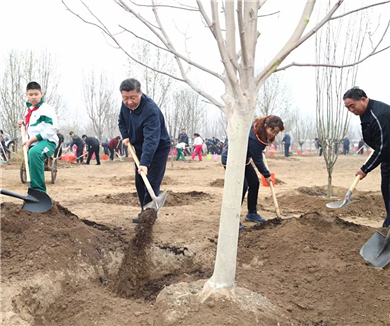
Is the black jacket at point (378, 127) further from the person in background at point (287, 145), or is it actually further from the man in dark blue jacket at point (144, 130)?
the person in background at point (287, 145)

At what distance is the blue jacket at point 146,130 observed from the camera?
4039 mm

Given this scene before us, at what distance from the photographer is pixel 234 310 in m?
2.25

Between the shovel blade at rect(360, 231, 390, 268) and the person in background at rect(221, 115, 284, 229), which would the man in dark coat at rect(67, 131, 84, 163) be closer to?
the person in background at rect(221, 115, 284, 229)

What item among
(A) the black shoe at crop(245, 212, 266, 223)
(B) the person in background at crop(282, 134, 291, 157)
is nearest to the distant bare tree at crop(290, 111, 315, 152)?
(B) the person in background at crop(282, 134, 291, 157)

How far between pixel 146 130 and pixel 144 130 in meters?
0.03

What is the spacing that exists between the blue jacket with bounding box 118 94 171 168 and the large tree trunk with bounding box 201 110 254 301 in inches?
73.8

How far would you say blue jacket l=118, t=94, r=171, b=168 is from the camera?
13.3ft

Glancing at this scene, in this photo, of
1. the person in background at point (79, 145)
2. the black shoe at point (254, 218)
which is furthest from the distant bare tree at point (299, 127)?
the black shoe at point (254, 218)

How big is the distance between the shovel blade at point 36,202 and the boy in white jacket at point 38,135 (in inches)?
8.7

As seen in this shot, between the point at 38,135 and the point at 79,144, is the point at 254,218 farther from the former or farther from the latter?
the point at 79,144

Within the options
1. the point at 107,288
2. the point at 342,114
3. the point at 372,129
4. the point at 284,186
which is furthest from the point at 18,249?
the point at 284,186

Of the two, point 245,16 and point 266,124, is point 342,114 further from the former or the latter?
point 245,16

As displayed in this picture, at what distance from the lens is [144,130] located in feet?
13.6

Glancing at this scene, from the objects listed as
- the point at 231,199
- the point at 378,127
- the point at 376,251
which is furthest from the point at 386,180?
the point at 231,199
